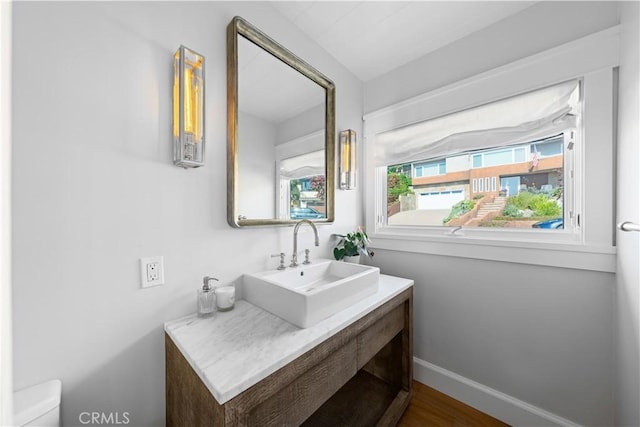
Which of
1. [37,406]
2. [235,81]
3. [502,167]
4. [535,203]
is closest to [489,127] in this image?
[502,167]

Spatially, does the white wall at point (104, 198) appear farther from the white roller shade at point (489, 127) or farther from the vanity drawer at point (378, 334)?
the white roller shade at point (489, 127)

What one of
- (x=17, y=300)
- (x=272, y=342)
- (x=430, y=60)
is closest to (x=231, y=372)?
(x=272, y=342)

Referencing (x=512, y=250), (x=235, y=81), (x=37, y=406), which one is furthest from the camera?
(x=512, y=250)

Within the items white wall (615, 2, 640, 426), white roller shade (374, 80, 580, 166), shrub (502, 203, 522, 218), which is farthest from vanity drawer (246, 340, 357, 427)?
white roller shade (374, 80, 580, 166)

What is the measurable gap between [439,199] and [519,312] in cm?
82

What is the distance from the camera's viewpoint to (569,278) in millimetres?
1290

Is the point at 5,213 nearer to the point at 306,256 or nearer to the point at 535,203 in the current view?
the point at 306,256

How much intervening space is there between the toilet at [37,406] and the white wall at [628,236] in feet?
6.06

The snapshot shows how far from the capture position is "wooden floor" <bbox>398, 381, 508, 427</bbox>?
1434 mm

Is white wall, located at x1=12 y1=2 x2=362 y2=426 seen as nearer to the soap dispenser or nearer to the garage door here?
the soap dispenser

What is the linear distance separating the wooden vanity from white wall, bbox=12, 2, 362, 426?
0.18m

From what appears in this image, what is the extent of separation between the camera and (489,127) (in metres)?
1.53

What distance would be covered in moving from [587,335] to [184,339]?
6.08 feet

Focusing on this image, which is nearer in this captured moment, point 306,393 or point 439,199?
point 306,393
